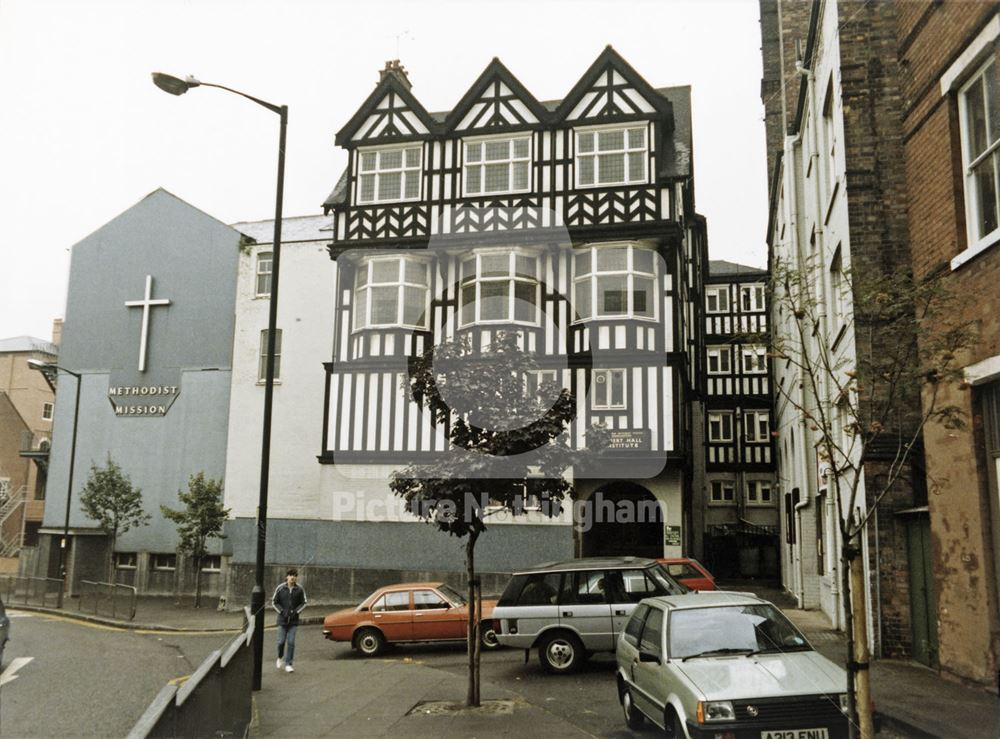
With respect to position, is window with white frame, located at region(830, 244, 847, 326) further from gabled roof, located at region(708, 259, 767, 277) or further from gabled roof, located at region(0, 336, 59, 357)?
gabled roof, located at region(708, 259, 767, 277)

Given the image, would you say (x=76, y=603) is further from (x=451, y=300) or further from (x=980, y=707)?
(x=980, y=707)

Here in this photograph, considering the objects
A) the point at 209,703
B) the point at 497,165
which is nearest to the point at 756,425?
the point at 497,165

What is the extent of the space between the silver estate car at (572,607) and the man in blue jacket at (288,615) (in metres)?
3.49

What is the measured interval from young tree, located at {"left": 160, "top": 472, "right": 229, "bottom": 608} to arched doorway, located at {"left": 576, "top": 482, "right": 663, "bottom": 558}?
470 inches

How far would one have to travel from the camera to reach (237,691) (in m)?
8.41

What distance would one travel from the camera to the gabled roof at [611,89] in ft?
84.0

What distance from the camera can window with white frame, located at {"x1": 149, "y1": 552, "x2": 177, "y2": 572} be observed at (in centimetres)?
3073

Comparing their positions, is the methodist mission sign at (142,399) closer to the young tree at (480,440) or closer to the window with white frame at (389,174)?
the window with white frame at (389,174)

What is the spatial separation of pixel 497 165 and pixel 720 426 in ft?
102

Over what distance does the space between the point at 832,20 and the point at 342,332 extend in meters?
16.9

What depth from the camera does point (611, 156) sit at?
25.6 meters

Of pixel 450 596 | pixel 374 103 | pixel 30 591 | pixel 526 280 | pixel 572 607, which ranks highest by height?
pixel 374 103

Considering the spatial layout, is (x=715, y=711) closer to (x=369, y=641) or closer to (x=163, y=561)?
(x=369, y=641)

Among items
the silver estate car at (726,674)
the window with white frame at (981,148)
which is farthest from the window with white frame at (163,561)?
the window with white frame at (981,148)
